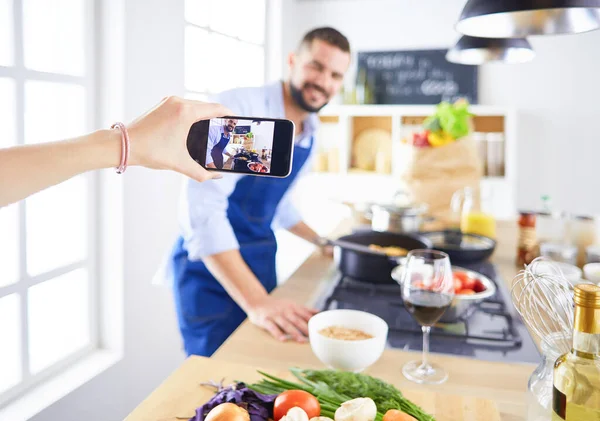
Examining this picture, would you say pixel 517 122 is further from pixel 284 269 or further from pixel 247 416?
pixel 247 416

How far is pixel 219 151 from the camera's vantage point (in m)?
0.87

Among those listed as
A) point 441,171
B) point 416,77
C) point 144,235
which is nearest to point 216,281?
point 144,235

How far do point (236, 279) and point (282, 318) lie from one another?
0.75 feet

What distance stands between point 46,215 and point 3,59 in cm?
51

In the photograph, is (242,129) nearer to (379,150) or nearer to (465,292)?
(465,292)

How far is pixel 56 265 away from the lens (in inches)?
72.6

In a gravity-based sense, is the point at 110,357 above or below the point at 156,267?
below

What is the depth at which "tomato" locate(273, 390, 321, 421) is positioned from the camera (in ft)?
2.46

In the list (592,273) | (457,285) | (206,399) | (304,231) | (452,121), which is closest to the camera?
(206,399)

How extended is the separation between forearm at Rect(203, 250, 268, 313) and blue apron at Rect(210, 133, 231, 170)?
20.6 inches

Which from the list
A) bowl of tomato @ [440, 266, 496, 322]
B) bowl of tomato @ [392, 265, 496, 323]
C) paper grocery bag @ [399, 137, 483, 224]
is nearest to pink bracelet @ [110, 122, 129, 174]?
bowl of tomato @ [392, 265, 496, 323]

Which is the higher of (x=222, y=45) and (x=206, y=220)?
(x=222, y=45)

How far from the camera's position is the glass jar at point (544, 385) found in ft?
2.46

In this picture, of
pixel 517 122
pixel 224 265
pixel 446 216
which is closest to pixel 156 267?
pixel 224 265
